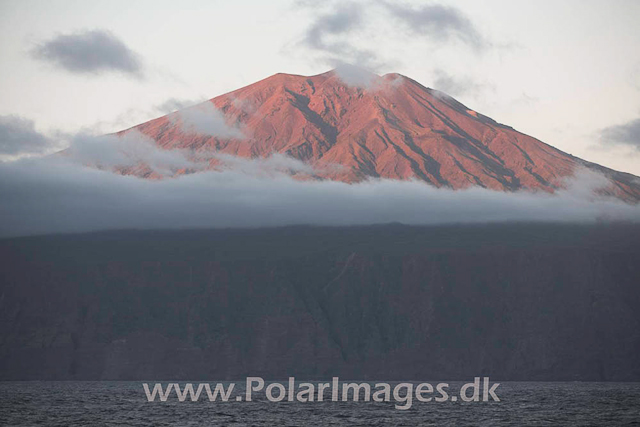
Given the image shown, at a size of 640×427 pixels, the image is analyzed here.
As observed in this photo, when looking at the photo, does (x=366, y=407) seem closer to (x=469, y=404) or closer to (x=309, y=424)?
(x=469, y=404)

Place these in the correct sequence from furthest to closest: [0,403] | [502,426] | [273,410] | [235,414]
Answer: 1. [0,403]
2. [273,410]
3. [235,414]
4. [502,426]

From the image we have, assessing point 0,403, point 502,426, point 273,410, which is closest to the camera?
point 502,426

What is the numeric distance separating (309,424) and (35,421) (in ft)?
119

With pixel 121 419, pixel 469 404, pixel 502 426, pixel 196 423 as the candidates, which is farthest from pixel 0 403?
pixel 502 426

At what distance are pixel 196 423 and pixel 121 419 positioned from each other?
532 inches

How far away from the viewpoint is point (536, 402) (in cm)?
18838

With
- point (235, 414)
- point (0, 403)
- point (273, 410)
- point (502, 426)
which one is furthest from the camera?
point (0, 403)

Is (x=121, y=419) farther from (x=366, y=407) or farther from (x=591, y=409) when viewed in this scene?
(x=591, y=409)

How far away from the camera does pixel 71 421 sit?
136 metres

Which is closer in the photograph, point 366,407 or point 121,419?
point 121,419

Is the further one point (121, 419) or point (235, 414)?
point (235, 414)

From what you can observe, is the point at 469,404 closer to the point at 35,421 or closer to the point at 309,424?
the point at 309,424

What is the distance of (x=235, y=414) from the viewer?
153 metres

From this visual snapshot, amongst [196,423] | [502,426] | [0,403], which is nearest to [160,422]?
[196,423]
